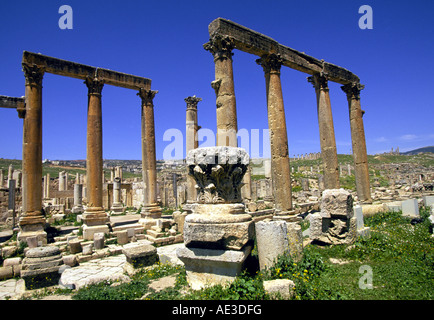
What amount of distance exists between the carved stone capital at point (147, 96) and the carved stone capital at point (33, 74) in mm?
4636

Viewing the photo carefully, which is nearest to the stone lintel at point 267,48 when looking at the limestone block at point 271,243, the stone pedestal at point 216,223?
the stone pedestal at point 216,223

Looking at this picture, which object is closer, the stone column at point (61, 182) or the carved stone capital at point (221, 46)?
the carved stone capital at point (221, 46)

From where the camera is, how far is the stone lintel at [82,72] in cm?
1168

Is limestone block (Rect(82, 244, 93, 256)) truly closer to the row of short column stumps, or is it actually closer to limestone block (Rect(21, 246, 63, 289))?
limestone block (Rect(21, 246, 63, 289))

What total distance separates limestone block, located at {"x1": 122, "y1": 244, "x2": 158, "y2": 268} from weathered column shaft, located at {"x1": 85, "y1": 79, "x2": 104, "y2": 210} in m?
6.27

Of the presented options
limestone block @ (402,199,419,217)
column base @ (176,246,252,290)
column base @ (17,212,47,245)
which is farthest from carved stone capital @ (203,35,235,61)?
limestone block @ (402,199,419,217)

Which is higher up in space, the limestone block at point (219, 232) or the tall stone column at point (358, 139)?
the tall stone column at point (358, 139)

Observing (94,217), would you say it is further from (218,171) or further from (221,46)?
(218,171)

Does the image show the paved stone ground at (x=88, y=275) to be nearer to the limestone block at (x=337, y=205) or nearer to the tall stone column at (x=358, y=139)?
the limestone block at (x=337, y=205)

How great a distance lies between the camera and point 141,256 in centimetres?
682

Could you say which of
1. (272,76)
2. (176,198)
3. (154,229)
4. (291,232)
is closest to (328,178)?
(272,76)

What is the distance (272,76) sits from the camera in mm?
10742

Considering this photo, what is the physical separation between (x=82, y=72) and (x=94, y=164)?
4.39m

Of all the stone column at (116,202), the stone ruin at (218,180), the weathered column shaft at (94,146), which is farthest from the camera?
the stone column at (116,202)
